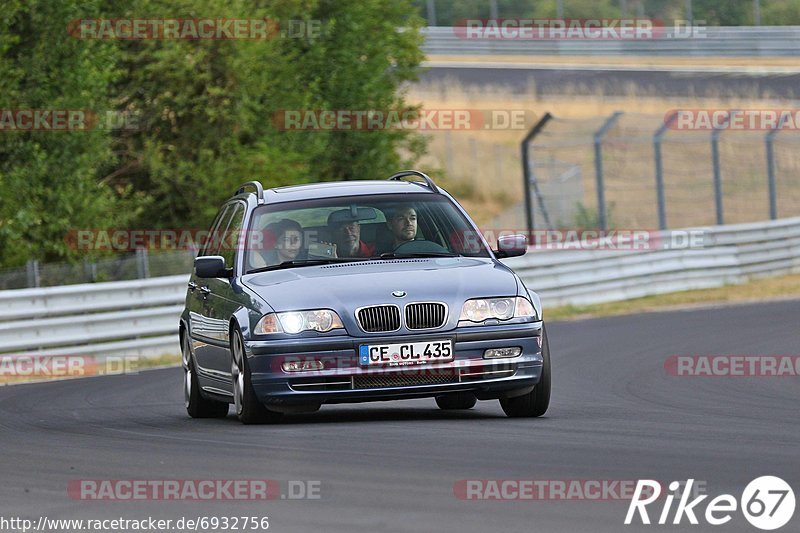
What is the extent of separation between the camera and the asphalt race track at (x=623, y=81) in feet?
159

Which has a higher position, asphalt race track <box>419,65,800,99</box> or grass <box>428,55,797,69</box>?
grass <box>428,55,797,69</box>

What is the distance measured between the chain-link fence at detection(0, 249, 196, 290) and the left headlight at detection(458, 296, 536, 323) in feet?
38.4

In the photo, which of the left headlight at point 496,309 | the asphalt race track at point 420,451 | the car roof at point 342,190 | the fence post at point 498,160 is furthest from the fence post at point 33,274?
the fence post at point 498,160

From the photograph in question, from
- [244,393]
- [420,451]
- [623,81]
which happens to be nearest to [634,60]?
[623,81]

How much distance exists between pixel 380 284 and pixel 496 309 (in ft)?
2.31

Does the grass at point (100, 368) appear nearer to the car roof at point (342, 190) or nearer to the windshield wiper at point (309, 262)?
the car roof at point (342, 190)

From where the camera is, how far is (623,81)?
170 ft

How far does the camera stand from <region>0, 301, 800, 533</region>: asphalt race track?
671 centimetres

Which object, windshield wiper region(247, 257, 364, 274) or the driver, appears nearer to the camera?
windshield wiper region(247, 257, 364, 274)

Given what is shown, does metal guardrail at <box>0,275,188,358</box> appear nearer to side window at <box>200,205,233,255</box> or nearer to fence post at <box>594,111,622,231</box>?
side window at <box>200,205,233,255</box>

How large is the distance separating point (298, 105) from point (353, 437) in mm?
23346

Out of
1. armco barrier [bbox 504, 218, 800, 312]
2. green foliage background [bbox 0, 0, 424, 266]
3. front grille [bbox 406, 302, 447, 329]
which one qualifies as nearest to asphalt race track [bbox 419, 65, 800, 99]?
green foliage background [bbox 0, 0, 424, 266]

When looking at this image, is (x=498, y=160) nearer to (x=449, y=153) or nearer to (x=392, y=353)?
(x=449, y=153)

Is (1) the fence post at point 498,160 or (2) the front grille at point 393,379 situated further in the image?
(1) the fence post at point 498,160
